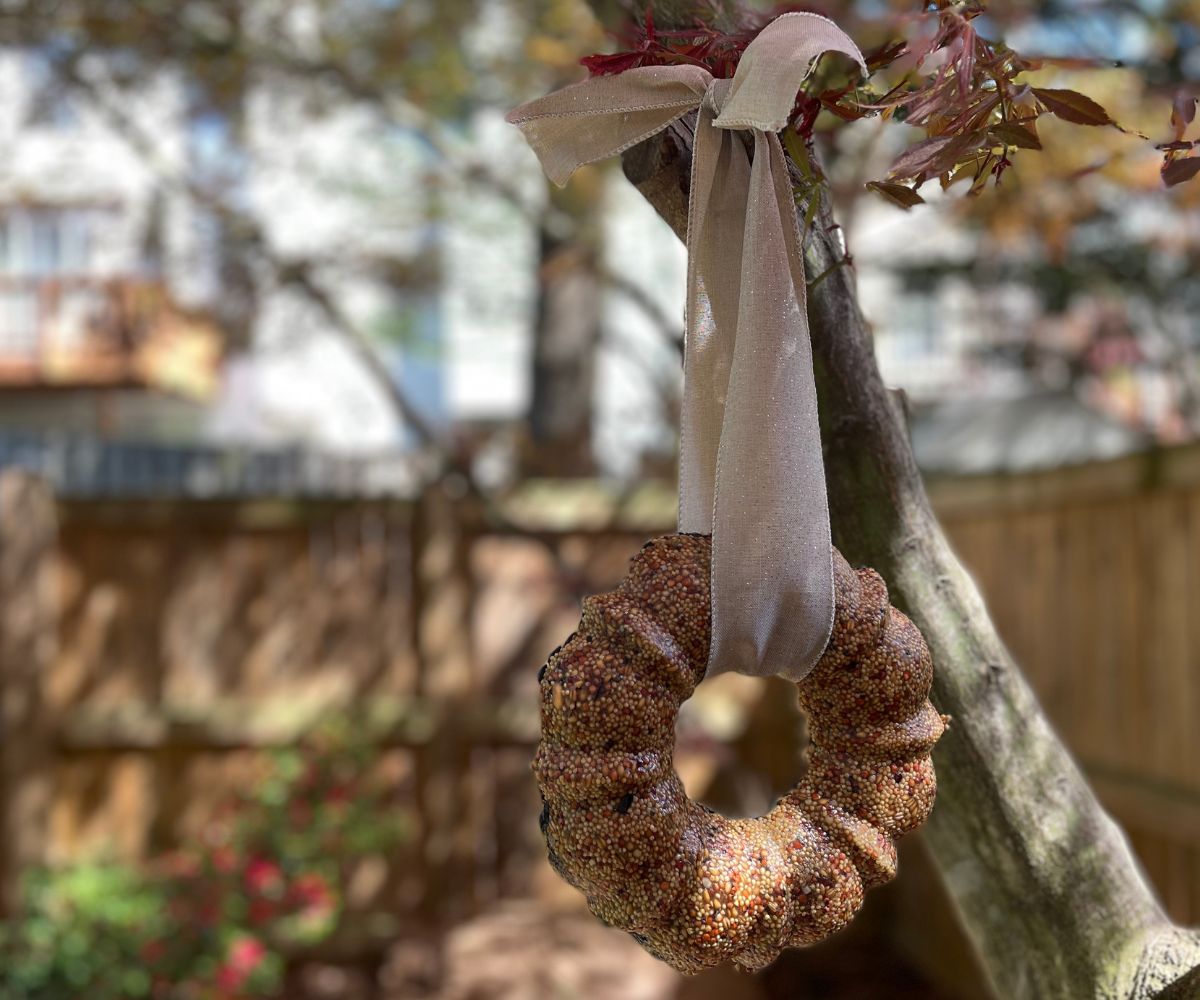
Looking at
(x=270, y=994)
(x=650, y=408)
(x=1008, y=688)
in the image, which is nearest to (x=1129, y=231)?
(x=650, y=408)

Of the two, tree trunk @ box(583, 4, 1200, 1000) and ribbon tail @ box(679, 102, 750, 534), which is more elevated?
ribbon tail @ box(679, 102, 750, 534)

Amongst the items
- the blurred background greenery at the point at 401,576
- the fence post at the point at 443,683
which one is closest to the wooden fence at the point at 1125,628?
the blurred background greenery at the point at 401,576

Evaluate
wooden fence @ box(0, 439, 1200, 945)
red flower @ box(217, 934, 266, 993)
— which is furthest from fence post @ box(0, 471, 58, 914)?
red flower @ box(217, 934, 266, 993)

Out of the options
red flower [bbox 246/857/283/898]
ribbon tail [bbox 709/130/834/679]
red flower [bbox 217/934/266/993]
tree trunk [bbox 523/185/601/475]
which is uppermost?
tree trunk [bbox 523/185/601/475]

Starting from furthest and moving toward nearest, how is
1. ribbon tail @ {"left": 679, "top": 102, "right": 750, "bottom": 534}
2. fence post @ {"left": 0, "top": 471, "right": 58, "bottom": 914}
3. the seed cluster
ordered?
fence post @ {"left": 0, "top": 471, "right": 58, "bottom": 914}, ribbon tail @ {"left": 679, "top": 102, "right": 750, "bottom": 534}, the seed cluster

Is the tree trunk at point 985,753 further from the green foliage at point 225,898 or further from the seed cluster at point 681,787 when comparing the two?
the green foliage at point 225,898

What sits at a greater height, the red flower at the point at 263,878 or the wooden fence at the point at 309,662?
the wooden fence at the point at 309,662

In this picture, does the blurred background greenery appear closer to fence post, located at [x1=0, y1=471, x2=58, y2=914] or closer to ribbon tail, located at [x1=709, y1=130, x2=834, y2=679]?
fence post, located at [x1=0, y1=471, x2=58, y2=914]

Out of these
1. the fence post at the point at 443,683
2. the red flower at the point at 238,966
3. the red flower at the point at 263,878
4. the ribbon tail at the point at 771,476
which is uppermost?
the ribbon tail at the point at 771,476
